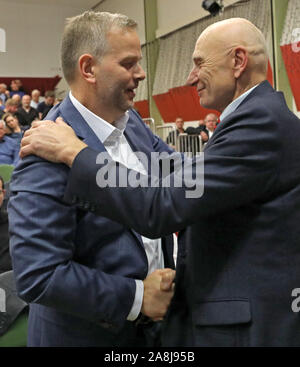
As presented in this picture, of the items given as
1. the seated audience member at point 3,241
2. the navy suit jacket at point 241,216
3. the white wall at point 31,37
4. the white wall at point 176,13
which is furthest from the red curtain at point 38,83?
the navy suit jacket at point 241,216

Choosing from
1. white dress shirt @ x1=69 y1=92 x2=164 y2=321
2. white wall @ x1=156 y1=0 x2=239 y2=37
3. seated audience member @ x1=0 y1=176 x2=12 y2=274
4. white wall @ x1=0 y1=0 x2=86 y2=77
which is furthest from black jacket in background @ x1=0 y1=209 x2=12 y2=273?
white wall @ x1=0 y1=0 x2=86 y2=77

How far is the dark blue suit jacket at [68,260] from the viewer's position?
1247mm

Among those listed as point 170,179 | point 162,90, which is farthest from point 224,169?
point 162,90

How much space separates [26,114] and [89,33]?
32.3 feet

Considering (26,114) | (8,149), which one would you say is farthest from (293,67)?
(26,114)

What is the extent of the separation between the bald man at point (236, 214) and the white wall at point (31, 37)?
1526 cm

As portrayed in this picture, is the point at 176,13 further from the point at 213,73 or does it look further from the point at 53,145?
the point at 53,145

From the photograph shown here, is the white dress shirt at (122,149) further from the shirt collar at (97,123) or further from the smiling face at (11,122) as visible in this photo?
the smiling face at (11,122)

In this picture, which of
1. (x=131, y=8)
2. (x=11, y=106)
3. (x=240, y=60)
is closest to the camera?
(x=240, y=60)

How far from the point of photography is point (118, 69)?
4.70 feet

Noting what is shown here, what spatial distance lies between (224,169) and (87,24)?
0.59m

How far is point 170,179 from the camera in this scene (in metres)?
1.28

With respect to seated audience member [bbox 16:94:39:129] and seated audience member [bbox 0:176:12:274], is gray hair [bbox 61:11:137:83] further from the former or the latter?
seated audience member [bbox 16:94:39:129]

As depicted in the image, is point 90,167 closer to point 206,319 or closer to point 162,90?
→ point 206,319
